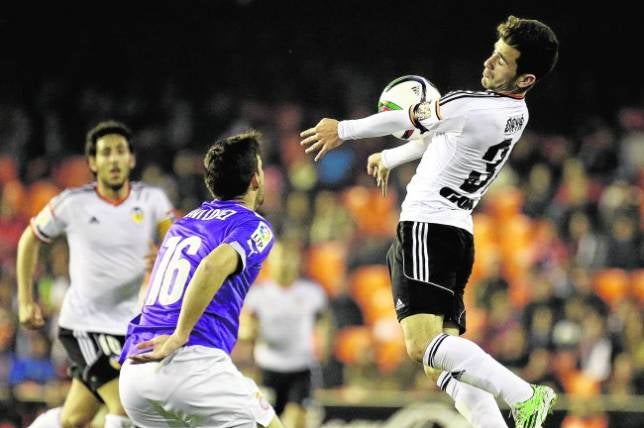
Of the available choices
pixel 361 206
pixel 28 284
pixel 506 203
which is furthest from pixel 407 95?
pixel 506 203

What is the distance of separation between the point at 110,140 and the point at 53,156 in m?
9.23

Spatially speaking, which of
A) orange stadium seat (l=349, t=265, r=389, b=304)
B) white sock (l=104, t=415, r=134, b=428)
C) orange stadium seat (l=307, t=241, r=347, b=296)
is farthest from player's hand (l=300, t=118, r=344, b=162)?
orange stadium seat (l=307, t=241, r=347, b=296)

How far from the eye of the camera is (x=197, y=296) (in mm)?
4598

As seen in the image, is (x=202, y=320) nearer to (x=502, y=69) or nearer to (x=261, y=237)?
(x=261, y=237)

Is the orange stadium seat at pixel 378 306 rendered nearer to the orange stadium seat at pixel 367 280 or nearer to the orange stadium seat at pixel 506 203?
the orange stadium seat at pixel 367 280

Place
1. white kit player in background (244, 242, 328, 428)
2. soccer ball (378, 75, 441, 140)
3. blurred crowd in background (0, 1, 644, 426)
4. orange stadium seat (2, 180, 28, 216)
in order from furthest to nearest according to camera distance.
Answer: orange stadium seat (2, 180, 28, 216) → blurred crowd in background (0, 1, 644, 426) → white kit player in background (244, 242, 328, 428) → soccer ball (378, 75, 441, 140)

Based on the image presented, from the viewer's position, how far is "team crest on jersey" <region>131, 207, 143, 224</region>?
→ 22.4 feet

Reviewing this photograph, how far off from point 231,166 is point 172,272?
579 mm

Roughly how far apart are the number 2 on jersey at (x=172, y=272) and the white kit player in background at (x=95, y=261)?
1.87 meters

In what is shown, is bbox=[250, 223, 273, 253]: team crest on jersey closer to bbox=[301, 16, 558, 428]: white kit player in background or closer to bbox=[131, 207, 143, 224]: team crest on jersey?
bbox=[301, 16, 558, 428]: white kit player in background

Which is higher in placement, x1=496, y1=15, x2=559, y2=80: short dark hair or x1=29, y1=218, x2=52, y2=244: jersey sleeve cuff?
x1=496, y1=15, x2=559, y2=80: short dark hair

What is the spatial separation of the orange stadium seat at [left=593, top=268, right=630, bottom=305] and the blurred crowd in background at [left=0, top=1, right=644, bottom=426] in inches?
0.7

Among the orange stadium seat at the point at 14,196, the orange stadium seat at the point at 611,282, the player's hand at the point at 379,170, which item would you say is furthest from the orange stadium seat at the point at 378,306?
the player's hand at the point at 379,170

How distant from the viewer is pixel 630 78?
1717 centimetres
